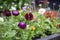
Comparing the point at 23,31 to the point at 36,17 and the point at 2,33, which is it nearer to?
the point at 2,33

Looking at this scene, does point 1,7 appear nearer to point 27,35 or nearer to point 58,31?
point 27,35

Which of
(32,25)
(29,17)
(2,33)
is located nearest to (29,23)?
(32,25)

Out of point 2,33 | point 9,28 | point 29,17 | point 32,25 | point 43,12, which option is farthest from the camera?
point 43,12

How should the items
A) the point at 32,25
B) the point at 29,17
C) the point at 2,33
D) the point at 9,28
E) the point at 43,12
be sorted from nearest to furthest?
the point at 2,33, the point at 9,28, the point at 29,17, the point at 32,25, the point at 43,12

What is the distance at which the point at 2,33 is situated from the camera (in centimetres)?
250

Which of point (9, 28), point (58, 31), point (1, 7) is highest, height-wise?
point (1, 7)

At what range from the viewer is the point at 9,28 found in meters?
2.70

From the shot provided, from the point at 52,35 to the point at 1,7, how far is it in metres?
0.85

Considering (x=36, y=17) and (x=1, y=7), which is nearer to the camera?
(x=1, y=7)

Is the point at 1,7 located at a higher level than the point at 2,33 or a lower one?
higher

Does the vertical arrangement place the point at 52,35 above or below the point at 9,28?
below

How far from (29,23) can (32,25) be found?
0.05 meters

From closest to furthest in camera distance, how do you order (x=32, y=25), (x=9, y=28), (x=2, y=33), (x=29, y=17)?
(x=2, y=33), (x=9, y=28), (x=29, y=17), (x=32, y=25)

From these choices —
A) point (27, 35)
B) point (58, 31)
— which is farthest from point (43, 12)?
point (27, 35)
